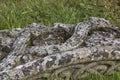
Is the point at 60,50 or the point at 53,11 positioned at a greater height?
the point at 60,50

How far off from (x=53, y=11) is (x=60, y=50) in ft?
12.3

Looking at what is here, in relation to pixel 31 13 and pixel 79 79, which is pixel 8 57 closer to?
pixel 79 79

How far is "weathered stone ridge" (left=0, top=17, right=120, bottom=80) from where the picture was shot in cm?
520

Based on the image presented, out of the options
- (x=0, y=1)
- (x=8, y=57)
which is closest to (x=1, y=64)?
(x=8, y=57)

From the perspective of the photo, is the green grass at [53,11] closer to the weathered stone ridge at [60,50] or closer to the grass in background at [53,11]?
the grass in background at [53,11]

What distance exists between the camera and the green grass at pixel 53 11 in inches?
336

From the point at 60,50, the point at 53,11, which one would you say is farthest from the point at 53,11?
the point at 60,50

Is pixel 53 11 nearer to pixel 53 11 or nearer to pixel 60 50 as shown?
pixel 53 11

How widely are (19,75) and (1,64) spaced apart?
311mm

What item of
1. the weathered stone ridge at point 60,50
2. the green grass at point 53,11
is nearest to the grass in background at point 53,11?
the green grass at point 53,11

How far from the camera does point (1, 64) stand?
521cm

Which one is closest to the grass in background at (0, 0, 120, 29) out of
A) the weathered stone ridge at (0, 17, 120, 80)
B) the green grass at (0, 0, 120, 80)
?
the green grass at (0, 0, 120, 80)

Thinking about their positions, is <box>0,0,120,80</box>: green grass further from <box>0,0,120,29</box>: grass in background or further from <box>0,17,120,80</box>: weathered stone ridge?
<box>0,17,120,80</box>: weathered stone ridge

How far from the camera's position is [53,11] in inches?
360
